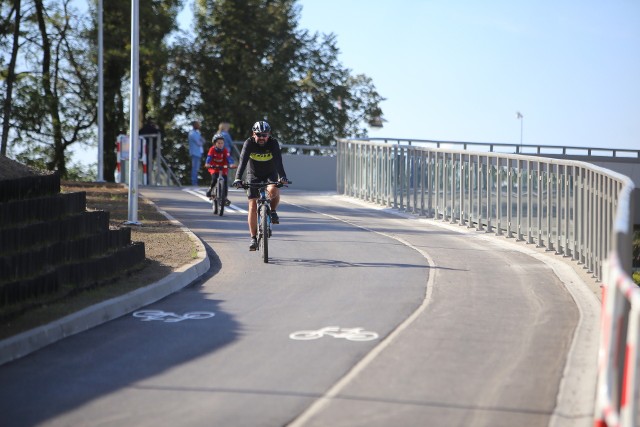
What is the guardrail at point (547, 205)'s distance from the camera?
21.1 ft

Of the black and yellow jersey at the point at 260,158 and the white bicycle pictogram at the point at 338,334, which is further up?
the black and yellow jersey at the point at 260,158

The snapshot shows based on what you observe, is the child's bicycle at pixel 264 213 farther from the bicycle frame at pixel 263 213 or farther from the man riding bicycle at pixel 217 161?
the man riding bicycle at pixel 217 161

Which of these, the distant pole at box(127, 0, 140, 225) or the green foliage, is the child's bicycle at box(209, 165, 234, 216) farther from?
the green foliage

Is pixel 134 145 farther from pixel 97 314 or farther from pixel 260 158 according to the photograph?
pixel 97 314

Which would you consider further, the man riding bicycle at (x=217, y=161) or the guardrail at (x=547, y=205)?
the man riding bicycle at (x=217, y=161)

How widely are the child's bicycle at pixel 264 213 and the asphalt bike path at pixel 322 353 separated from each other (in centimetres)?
27

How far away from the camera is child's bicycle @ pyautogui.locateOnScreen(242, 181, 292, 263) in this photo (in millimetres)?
16688

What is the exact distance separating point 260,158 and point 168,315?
559 centimetres

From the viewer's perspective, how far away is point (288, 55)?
195ft

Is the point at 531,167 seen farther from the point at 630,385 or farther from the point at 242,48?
the point at 242,48

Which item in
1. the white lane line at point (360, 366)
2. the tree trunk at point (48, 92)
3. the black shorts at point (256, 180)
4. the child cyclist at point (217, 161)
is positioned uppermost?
the tree trunk at point (48, 92)

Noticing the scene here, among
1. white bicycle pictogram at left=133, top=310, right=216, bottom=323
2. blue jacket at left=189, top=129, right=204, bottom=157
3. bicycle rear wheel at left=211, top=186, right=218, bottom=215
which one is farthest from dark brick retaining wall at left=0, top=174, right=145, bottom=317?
blue jacket at left=189, top=129, right=204, bottom=157

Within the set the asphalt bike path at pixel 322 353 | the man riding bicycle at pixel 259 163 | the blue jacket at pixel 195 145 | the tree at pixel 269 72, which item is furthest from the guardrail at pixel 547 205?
the tree at pixel 269 72

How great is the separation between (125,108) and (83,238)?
43.8 meters
